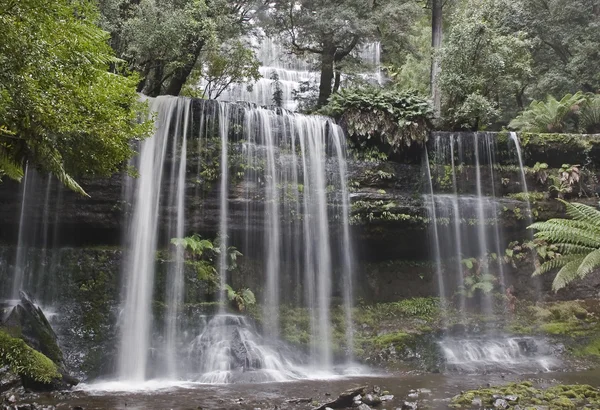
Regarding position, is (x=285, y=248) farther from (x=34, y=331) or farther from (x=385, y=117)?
(x=34, y=331)

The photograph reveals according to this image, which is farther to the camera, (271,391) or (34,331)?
(34,331)

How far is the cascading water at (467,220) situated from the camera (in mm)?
14492

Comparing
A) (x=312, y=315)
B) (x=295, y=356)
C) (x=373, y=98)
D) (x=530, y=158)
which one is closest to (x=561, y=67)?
(x=530, y=158)

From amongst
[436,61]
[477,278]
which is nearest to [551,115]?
[436,61]

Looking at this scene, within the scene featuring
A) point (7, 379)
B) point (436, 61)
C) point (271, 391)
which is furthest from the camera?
point (436, 61)

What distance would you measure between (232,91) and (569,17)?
14.9 metres

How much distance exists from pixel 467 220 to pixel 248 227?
270 inches

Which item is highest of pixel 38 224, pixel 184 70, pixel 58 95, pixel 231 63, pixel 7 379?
pixel 231 63

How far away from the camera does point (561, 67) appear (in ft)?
67.4

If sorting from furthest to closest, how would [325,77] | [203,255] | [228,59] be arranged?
[325,77] → [228,59] → [203,255]

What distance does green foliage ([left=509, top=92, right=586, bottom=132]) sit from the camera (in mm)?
15883

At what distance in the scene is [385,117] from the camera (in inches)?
571

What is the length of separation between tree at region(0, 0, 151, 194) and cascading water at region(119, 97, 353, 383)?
9.99 ft

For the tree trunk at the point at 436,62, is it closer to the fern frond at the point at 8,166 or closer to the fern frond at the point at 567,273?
the fern frond at the point at 567,273
